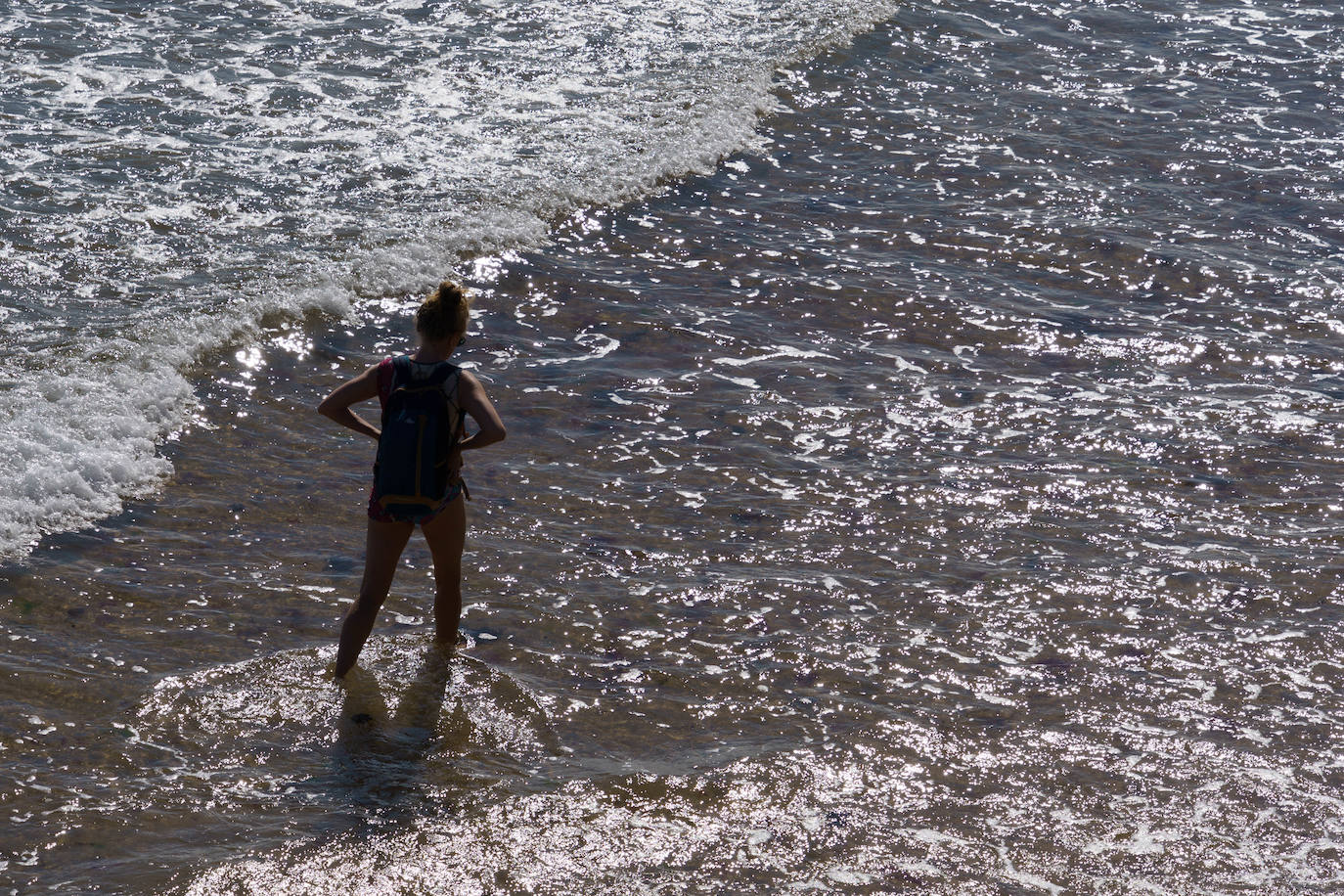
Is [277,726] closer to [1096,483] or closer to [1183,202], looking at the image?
[1096,483]

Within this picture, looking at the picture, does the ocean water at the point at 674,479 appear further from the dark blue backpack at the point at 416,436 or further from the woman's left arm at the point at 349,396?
the woman's left arm at the point at 349,396

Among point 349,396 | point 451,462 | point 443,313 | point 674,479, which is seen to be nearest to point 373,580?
point 451,462

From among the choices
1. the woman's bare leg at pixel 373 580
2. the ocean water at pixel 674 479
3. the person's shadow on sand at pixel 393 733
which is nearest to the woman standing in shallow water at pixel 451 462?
the woman's bare leg at pixel 373 580

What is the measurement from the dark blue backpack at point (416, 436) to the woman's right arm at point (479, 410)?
43mm

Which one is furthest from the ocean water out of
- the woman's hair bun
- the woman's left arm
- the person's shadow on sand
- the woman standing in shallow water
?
the woman's hair bun

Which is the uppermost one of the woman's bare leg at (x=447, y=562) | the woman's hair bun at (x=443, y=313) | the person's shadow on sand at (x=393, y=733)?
the woman's hair bun at (x=443, y=313)

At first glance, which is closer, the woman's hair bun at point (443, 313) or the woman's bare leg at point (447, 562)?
the woman's hair bun at point (443, 313)

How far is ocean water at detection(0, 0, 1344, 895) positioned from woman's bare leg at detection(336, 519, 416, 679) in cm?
24

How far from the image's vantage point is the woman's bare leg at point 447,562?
6312 mm

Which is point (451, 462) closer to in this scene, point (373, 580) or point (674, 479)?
point (373, 580)

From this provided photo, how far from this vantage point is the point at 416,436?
6.02 m

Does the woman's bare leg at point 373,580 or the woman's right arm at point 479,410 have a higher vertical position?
the woman's right arm at point 479,410

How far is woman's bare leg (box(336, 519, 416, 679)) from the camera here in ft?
20.3

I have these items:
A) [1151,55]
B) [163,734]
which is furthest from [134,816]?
[1151,55]
